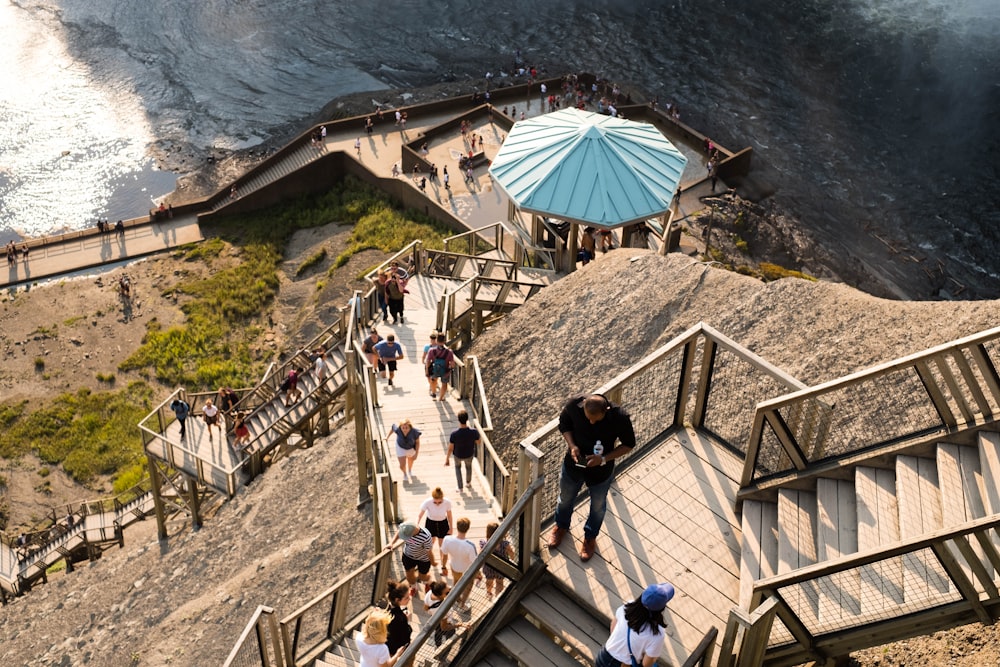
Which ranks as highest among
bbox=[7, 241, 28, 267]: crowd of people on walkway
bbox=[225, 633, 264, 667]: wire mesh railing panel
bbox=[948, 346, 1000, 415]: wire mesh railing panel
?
bbox=[948, 346, 1000, 415]: wire mesh railing panel

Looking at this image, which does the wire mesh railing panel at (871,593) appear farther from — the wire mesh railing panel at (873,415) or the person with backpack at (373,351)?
the person with backpack at (373,351)

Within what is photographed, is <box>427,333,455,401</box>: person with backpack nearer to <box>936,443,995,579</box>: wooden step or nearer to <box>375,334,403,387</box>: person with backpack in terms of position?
<box>375,334,403,387</box>: person with backpack

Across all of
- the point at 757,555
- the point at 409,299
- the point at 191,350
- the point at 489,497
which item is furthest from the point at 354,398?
the point at 191,350

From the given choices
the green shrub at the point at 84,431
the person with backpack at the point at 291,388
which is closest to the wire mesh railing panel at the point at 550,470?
the person with backpack at the point at 291,388

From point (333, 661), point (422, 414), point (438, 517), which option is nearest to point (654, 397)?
point (438, 517)

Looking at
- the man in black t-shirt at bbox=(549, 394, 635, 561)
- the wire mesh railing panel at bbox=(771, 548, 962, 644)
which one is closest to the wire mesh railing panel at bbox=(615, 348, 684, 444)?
the man in black t-shirt at bbox=(549, 394, 635, 561)

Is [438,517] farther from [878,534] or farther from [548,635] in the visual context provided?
[878,534]
